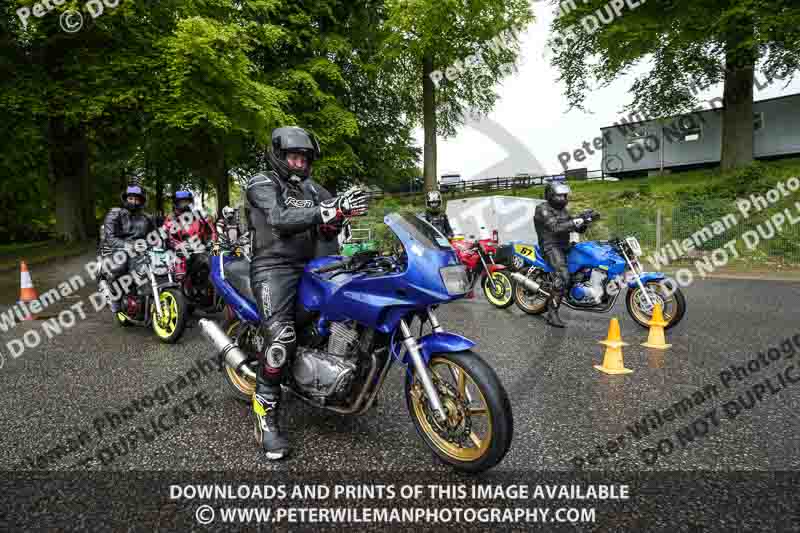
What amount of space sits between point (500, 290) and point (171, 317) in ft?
16.8

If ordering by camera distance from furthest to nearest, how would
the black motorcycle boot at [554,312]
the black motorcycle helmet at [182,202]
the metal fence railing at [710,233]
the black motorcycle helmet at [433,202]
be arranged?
the metal fence railing at [710,233] < the black motorcycle helmet at [433,202] < the black motorcycle helmet at [182,202] < the black motorcycle boot at [554,312]

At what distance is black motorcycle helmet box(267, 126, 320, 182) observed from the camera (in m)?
3.18

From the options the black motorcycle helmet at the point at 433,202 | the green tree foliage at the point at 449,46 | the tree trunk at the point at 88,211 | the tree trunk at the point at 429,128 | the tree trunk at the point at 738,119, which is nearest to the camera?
the black motorcycle helmet at the point at 433,202

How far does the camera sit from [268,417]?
10.3 ft

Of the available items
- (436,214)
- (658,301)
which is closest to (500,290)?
(436,214)

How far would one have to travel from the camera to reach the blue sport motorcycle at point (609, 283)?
5992mm

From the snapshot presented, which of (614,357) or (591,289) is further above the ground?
(591,289)

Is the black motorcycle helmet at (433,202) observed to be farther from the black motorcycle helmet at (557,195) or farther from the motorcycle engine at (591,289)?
the motorcycle engine at (591,289)

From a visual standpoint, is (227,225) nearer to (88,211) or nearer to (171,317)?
(171,317)

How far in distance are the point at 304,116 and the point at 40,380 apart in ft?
59.9

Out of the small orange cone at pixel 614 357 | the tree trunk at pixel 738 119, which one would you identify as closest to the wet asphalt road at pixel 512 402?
the small orange cone at pixel 614 357

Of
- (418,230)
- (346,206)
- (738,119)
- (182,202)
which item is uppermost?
(738,119)

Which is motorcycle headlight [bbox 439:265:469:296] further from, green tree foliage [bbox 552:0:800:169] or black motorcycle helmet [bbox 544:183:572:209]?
green tree foliage [bbox 552:0:800:169]

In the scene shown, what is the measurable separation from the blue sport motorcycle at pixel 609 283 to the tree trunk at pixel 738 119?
16411 mm
